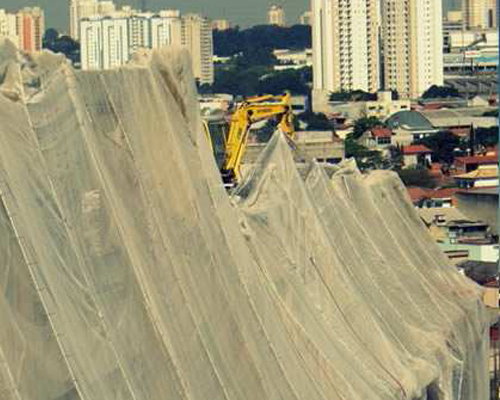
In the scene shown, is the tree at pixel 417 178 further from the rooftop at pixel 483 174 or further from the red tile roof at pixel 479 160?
the rooftop at pixel 483 174

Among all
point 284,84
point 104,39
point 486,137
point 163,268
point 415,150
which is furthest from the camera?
point 104,39

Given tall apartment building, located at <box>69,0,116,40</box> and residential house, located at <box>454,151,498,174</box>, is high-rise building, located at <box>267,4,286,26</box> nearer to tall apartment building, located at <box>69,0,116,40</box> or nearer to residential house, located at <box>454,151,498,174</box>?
tall apartment building, located at <box>69,0,116,40</box>

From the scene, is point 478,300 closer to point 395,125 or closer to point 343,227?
point 343,227

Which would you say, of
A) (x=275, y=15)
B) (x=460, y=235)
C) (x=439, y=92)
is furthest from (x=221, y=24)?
(x=460, y=235)

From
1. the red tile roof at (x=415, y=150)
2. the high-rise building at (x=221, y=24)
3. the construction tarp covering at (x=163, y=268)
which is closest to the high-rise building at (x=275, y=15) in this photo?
the high-rise building at (x=221, y=24)

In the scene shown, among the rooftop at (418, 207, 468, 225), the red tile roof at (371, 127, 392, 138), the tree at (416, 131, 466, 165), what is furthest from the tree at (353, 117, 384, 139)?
the rooftop at (418, 207, 468, 225)

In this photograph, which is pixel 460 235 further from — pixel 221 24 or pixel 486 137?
pixel 221 24
